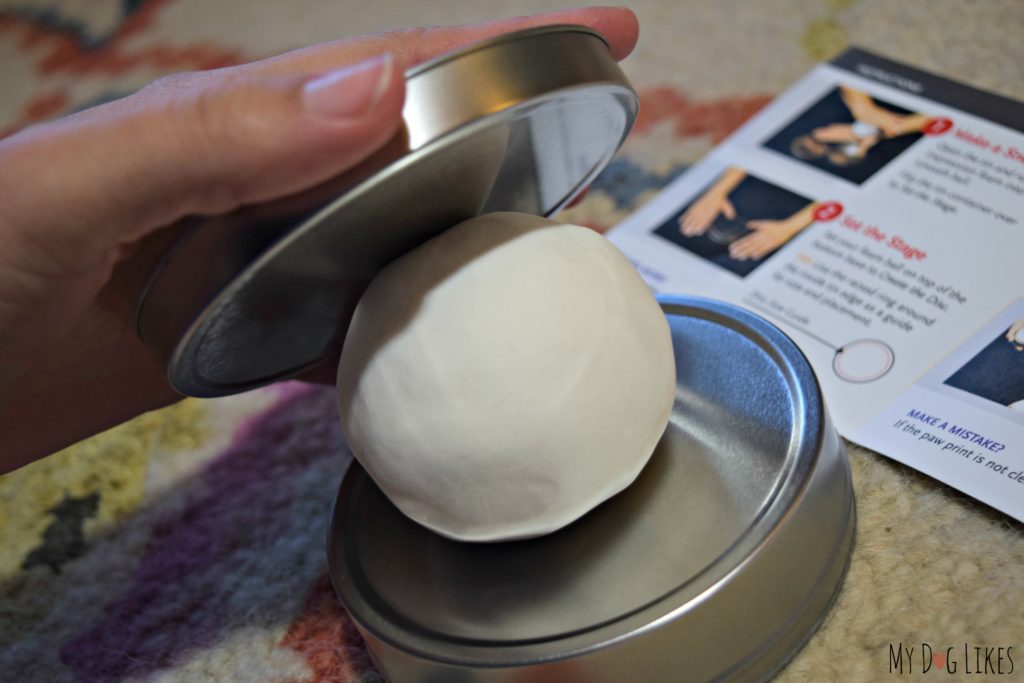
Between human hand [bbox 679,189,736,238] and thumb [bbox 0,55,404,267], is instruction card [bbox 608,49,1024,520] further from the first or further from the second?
thumb [bbox 0,55,404,267]

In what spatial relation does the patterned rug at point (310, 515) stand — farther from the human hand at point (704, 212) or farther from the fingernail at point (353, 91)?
the fingernail at point (353, 91)

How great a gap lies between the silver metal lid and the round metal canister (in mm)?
139

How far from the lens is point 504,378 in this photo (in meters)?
0.53

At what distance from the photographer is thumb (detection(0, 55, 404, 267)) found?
47cm

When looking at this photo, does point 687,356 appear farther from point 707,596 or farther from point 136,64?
point 136,64

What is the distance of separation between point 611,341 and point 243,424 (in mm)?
412

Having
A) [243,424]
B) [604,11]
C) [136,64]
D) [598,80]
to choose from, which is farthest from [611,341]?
[136,64]

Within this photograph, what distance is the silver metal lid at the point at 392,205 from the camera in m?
0.47

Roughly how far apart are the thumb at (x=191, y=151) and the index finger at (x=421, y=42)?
0.44 ft

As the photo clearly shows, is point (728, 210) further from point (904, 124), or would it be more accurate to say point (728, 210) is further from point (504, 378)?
point (504, 378)

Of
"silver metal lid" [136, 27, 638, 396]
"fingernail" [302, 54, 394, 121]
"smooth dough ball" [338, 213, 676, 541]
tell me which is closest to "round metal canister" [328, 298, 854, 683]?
"smooth dough ball" [338, 213, 676, 541]

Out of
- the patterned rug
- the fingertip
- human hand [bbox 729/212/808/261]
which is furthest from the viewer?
human hand [bbox 729/212/808/261]

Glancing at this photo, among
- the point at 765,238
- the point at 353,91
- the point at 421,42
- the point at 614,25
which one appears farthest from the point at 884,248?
the point at 353,91

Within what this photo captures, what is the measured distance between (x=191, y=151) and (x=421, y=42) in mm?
277
